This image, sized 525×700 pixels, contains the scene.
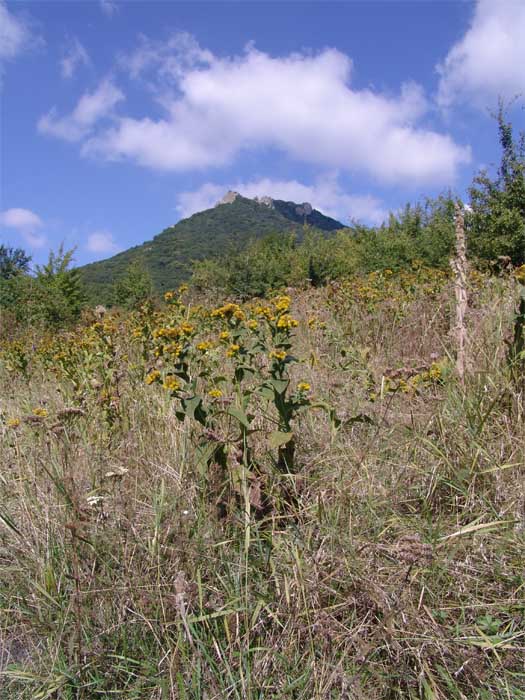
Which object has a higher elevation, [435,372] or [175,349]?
[175,349]

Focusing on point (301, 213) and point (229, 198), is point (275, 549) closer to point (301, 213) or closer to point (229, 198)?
point (229, 198)

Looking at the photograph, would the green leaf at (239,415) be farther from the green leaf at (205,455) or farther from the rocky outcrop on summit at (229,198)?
the rocky outcrop on summit at (229,198)

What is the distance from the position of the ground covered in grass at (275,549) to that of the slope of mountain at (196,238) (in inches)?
1274

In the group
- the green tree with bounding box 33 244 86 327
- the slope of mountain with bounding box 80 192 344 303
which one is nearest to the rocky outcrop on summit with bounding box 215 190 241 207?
the slope of mountain with bounding box 80 192 344 303

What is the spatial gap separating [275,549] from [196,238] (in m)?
65.7

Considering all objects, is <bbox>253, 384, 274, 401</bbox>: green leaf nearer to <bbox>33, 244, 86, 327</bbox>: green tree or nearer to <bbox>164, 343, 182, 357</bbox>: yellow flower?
<bbox>164, 343, 182, 357</bbox>: yellow flower

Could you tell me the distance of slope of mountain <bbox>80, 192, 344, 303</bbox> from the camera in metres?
46.0

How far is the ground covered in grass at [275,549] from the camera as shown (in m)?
1.29

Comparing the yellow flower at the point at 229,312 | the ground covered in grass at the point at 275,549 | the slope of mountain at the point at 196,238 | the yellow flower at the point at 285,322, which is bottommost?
the ground covered in grass at the point at 275,549

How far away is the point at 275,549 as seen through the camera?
62.3 inches

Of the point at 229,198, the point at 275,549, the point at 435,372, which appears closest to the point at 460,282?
the point at 435,372

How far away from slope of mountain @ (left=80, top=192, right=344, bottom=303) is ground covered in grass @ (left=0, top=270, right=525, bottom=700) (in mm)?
32368

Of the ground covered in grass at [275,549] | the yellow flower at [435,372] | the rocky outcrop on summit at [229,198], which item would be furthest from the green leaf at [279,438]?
the rocky outcrop on summit at [229,198]

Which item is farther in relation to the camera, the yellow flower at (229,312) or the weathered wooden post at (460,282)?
the weathered wooden post at (460,282)
